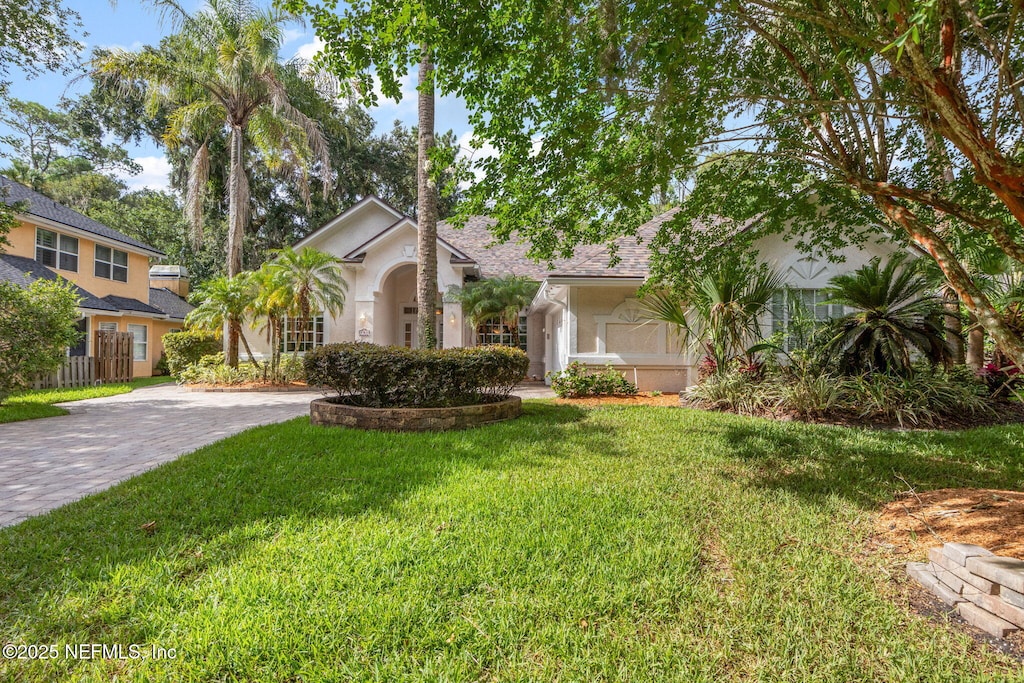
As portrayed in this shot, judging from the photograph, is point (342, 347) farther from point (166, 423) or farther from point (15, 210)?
point (15, 210)

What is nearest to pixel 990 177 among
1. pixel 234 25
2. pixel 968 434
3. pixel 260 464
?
pixel 968 434

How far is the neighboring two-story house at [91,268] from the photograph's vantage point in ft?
51.9

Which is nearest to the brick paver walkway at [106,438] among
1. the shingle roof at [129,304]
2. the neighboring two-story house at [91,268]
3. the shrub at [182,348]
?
the shrub at [182,348]

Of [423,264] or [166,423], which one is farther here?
[423,264]

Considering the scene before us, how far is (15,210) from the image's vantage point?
957cm

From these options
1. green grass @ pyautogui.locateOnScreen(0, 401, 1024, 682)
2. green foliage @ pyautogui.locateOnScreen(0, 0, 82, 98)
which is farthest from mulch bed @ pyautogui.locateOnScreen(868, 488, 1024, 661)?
green foliage @ pyautogui.locateOnScreen(0, 0, 82, 98)

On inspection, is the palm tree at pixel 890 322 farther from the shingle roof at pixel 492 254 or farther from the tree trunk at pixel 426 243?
the shingle roof at pixel 492 254

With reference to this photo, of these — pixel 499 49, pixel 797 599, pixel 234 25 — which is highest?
pixel 234 25

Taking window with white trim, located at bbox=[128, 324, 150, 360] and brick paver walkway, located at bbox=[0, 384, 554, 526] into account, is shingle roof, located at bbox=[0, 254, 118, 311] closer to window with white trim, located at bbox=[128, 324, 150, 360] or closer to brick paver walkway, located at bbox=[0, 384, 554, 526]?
window with white trim, located at bbox=[128, 324, 150, 360]

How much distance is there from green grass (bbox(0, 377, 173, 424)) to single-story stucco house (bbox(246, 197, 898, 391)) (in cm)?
507

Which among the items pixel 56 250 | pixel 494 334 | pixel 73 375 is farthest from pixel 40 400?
pixel 494 334

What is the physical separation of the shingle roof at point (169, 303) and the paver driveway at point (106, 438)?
12.3 meters

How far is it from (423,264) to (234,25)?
543 inches

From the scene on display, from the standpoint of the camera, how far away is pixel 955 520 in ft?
12.0
